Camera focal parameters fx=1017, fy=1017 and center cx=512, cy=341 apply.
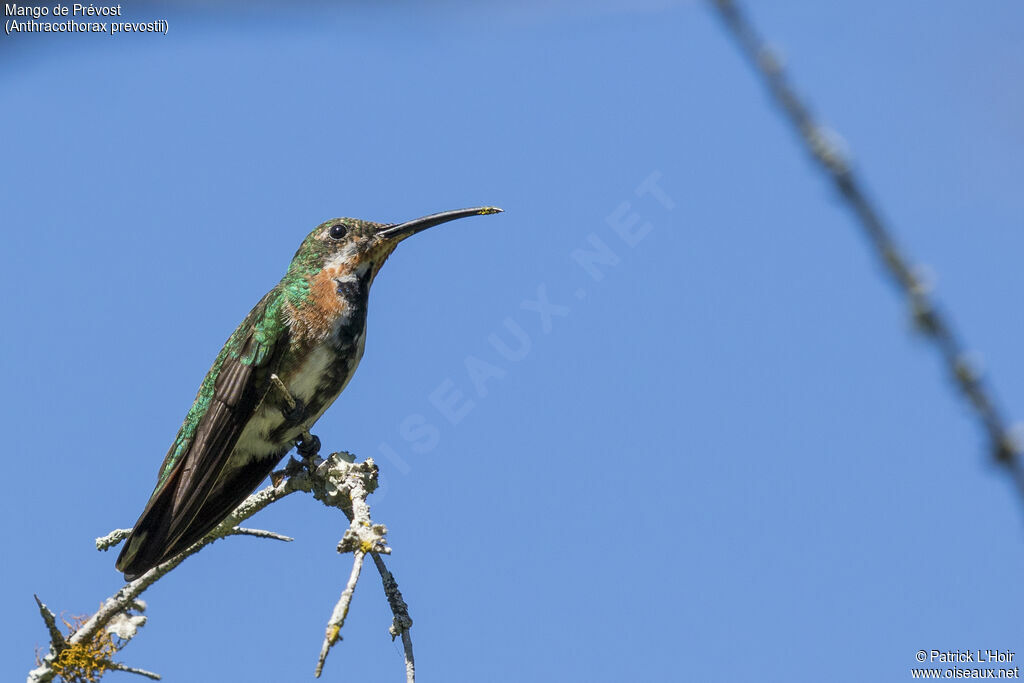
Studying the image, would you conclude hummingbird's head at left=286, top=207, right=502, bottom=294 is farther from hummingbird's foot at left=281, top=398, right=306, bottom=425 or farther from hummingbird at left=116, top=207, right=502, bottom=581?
hummingbird's foot at left=281, top=398, right=306, bottom=425

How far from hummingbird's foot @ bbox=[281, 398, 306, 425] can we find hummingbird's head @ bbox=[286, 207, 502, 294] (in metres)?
1.03

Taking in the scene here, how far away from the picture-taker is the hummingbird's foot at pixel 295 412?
562 cm

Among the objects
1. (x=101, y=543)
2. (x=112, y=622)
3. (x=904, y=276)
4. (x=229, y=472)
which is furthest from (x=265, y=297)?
(x=904, y=276)

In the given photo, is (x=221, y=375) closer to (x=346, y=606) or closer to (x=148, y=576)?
(x=148, y=576)

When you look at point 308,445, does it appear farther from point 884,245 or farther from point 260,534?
Result: point 884,245

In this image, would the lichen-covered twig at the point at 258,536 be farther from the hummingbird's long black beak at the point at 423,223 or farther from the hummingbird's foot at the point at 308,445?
the hummingbird's long black beak at the point at 423,223

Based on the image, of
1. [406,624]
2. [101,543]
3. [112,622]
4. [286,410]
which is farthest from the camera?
[286,410]

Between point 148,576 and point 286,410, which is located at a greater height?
point 286,410

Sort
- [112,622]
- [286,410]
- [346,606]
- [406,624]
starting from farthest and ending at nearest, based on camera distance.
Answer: [286,410] < [112,622] < [406,624] < [346,606]

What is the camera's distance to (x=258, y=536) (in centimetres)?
474

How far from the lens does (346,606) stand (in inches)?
131

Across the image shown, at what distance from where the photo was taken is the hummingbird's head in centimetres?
645

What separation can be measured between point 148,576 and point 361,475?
1.07 metres

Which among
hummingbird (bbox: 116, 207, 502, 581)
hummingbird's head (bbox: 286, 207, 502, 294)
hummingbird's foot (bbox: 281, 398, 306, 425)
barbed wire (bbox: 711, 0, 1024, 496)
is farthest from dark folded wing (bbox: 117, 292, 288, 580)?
barbed wire (bbox: 711, 0, 1024, 496)
